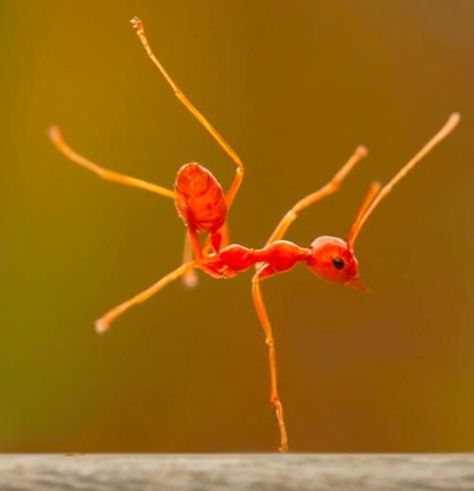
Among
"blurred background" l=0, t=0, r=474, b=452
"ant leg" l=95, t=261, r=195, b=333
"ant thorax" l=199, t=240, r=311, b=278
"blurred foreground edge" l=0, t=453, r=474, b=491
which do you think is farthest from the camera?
"blurred background" l=0, t=0, r=474, b=452

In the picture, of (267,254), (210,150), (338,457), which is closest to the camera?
(338,457)

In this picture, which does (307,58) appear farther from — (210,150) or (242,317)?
(242,317)

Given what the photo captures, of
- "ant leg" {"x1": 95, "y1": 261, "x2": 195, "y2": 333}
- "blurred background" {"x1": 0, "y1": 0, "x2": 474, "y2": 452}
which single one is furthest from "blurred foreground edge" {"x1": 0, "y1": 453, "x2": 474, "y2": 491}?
"blurred background" {"x1": 0, "y1": 0, "x2": 474, "y2": 452}

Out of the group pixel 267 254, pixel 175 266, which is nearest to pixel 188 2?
pixel 175 266

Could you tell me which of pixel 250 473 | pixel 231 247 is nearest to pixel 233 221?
A: pixel 231 247

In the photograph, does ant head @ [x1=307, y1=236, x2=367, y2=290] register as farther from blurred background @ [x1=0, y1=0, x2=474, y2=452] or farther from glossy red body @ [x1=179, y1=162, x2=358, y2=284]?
blurred background @ [x1=0, y1=0, x2=474, y2=452]

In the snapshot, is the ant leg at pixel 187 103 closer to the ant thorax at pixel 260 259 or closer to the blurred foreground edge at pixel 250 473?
the ant thorax at pixel 260 259
